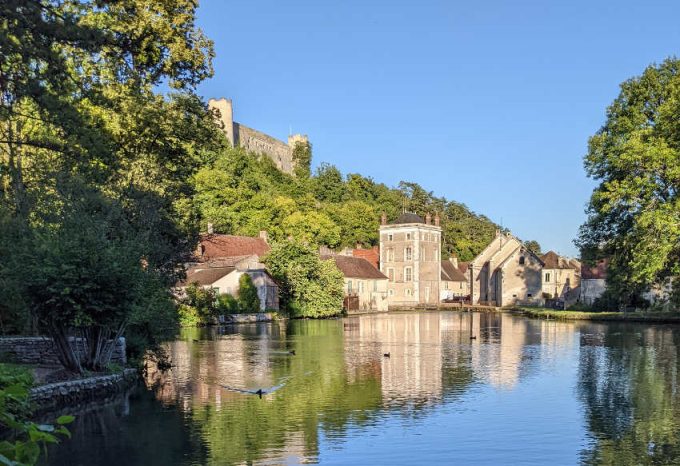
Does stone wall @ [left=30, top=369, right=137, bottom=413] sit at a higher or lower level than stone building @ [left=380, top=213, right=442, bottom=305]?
lower

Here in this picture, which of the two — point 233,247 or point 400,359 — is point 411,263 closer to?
point 233,247

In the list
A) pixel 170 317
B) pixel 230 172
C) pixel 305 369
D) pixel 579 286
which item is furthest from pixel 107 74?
pixel 579 286

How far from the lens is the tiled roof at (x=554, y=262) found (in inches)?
3209

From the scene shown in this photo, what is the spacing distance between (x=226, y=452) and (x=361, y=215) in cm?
8716

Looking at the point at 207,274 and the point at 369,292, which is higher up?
the point at 207,274

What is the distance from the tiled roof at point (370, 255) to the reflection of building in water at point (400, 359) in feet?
151

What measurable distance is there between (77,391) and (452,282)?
3345 inches

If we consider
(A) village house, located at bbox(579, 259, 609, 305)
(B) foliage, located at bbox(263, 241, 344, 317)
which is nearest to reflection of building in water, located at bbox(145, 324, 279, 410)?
A: (B) foliage, located at bbox(263, 241, 344, 317)

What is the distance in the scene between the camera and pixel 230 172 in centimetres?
8450

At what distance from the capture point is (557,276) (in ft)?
268

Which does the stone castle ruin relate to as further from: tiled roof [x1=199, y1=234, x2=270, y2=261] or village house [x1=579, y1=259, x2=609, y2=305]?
village house [x1=579, y1=259, x2=609, y2=305]

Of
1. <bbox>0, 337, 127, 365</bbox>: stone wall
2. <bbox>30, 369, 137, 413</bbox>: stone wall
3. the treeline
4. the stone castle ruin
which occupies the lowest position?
<bbox>30, 369, 137, 413</bbox>: stone wall

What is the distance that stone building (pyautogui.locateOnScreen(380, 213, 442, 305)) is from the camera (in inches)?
3469

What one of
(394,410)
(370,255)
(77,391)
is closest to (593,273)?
(370,255)
